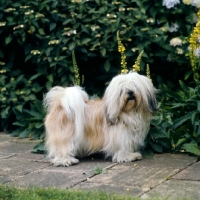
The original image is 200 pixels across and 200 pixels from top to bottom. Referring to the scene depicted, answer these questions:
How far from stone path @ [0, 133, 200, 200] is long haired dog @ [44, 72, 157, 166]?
15cm

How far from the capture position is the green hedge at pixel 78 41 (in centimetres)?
855

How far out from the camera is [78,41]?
28.1 ft

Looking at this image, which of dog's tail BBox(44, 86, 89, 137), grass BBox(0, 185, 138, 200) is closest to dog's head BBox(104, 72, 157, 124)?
dog's tail BBox(44, 86, 89, 137)

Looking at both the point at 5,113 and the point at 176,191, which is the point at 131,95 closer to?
the point at 176,191

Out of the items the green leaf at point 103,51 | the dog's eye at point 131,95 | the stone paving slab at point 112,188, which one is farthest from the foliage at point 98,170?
the green leaf at point 103,51

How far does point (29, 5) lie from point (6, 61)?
1.06 metres

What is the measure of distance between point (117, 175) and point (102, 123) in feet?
2.95

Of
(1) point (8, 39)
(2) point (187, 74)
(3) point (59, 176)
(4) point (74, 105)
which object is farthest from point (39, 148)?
(2) point (187, 74)

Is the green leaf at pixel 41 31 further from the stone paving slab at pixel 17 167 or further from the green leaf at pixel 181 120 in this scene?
the green leaf at pixel 181 120

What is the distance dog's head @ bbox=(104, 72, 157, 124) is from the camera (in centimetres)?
641

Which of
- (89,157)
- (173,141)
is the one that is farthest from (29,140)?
(173,141)

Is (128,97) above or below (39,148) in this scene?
above

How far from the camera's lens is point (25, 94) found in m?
8.88

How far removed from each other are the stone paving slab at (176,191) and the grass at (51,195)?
1.05ft
